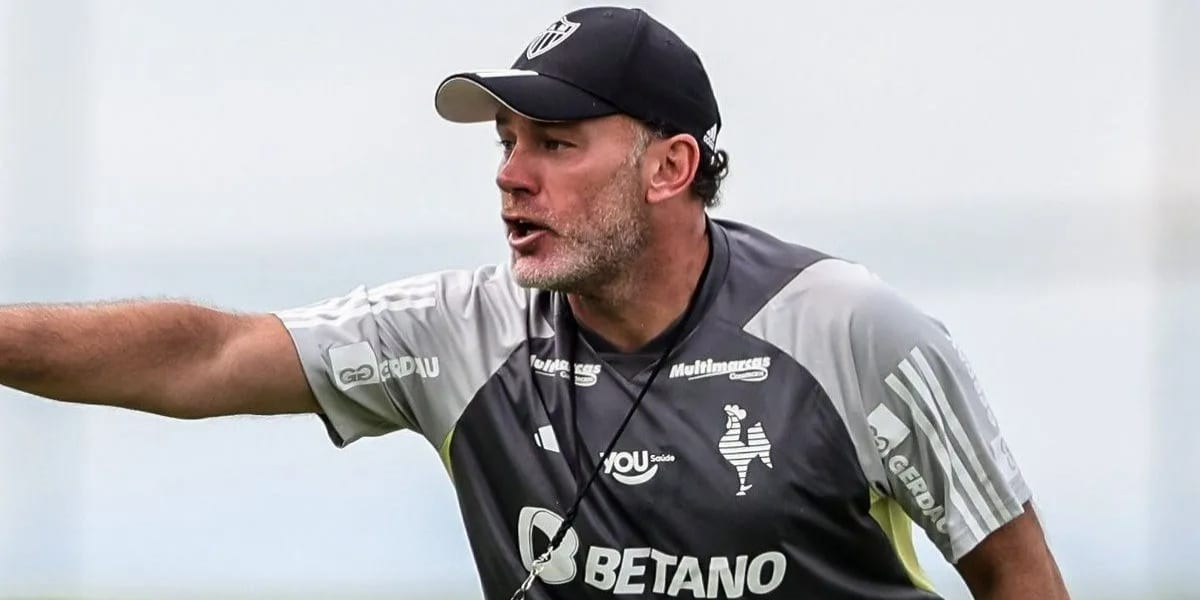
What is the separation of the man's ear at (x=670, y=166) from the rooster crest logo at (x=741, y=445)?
28 centimetres

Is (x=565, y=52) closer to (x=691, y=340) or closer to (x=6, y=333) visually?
(x=691, y=340)

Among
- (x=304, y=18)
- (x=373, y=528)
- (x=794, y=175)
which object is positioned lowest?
(x=373, y=528)

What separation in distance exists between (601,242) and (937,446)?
46 cm

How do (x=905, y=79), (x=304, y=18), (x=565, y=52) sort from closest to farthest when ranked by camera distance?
(x=565, y=52), (x=905, y=79), (x=304, y=18)

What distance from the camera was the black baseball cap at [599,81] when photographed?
→ 2.17m

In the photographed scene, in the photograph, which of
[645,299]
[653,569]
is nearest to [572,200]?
[645,299]

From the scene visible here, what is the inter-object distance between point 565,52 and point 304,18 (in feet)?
7.27

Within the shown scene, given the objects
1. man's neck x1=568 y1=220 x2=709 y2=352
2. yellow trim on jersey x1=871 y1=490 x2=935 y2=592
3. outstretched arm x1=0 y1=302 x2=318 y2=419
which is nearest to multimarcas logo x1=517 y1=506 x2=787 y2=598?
yellow trim on jersey x1=871 y1=490 x2=935 y2=592

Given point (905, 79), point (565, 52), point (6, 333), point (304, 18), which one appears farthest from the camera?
point (304, 18)

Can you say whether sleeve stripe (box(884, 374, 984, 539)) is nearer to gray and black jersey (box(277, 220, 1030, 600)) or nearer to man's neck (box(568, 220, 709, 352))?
gray and black jersey (box(277, 220, 1030, 600))

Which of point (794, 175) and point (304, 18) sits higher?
point (304, 18)

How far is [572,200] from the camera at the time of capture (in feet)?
7.18

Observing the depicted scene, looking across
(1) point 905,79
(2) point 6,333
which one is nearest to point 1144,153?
(1) point 905,79

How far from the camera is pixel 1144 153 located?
13.3 ft
